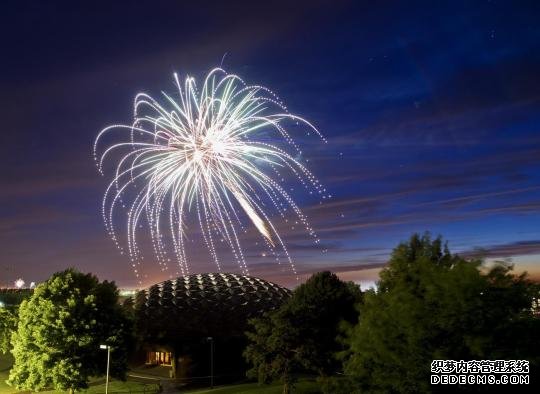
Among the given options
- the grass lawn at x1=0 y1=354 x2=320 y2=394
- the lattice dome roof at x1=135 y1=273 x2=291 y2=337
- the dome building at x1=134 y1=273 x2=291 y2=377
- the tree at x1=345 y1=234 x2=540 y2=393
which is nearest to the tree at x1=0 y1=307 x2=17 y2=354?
the grass lawn at x1=0 y1=354 x2=320 y2=394

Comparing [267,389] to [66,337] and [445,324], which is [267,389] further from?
[445,324]

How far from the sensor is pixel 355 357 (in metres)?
31.3

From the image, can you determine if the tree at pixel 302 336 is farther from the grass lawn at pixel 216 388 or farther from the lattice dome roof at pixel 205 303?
the lattice dome roof at pixel 205 303

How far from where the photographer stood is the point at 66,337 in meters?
52.1

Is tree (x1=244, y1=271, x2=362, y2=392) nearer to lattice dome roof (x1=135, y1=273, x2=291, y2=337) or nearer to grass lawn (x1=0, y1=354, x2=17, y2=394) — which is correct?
lattice dome roof (x1=135, y1=273, x2=291, y2=337)

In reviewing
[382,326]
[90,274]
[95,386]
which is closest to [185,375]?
[95,386]

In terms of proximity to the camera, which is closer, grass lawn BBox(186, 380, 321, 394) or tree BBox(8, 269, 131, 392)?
grass lawn BBox(186, 380, 321, 394)

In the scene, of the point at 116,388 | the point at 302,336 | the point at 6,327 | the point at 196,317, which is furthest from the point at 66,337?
the point at 196,317

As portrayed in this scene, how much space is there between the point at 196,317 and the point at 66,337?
105 feet

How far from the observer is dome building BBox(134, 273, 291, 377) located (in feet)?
255

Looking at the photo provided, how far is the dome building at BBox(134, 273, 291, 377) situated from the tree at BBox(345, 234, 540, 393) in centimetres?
4620

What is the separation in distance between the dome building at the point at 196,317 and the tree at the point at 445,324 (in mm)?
46204

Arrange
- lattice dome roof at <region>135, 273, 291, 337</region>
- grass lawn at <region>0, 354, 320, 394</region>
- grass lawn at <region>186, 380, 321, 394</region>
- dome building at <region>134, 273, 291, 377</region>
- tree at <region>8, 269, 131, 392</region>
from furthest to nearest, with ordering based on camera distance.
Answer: lattice dome roof at <region>135, 273, 291, 337</region> < dome building at <region>134, 273, 291, 377</region> < grass lawn at <region>0, 354, 320, 394</region> < tree at <region>8, 269, 131, 392</region> < grass lawn at <region>186, 380, 321, 394</region>

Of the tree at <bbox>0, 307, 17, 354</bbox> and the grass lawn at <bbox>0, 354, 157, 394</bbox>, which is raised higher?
the tree at <bbox>0, 307, 17, 354</bbox>
